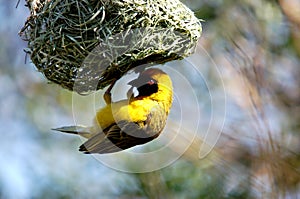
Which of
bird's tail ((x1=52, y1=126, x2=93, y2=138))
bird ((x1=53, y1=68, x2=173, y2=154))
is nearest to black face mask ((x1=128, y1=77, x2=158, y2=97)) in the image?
bird ((x1=53, y1=68, x2=173, y2=154))

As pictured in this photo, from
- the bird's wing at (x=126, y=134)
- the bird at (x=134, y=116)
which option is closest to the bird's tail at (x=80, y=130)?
the bird at (x=134, y=116)

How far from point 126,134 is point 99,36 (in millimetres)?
471

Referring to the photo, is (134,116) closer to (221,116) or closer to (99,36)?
(99,36)

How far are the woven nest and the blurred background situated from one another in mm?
791

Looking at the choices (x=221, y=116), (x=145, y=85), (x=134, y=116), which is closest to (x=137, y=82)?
(x=145, y=85)

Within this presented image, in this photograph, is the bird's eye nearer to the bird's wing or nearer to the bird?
the bird

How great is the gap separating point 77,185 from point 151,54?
3.08 m

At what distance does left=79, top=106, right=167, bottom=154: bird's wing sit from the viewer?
2.86 metres

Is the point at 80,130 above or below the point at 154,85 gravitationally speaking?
below

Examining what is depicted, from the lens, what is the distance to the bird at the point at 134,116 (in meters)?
2.87

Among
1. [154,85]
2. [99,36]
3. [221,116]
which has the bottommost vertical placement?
[221,116]

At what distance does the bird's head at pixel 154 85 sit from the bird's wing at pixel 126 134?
5 centimetres

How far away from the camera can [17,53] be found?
6.03 meters

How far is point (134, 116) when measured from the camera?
288 centimetres
